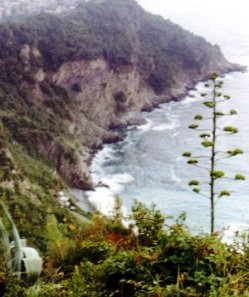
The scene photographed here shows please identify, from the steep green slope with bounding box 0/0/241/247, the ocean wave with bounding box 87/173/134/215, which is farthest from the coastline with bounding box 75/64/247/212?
the steep green slope with bounding box 0/0/241/247

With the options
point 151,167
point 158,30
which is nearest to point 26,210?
point 151,167

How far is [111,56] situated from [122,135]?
55.1ft

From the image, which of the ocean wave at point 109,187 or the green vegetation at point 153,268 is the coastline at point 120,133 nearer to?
the ocean wave at point 109,187

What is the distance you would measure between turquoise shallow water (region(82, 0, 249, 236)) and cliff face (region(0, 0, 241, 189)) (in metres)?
2.64

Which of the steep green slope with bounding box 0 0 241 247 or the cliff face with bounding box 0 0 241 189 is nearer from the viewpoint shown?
the steep green slope with bounding box 0 0 241 247

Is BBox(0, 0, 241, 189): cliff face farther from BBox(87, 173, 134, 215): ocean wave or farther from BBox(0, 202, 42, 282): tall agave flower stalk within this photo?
BBox(0, 202, 42, 282): tall agave flower stalk

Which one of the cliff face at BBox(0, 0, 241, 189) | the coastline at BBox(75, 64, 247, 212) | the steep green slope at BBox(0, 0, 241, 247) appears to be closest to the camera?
the coastline at BBox(75, 64, 247, 212)

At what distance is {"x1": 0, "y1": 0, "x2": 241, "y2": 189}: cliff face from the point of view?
73875 millimetres

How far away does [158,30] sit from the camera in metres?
124

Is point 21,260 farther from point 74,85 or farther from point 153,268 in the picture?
point 74,85

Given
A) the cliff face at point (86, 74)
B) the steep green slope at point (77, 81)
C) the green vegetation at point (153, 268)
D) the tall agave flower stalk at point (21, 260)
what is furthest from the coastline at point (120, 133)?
the green vegetation at point (153, 268)

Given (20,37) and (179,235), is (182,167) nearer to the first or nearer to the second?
(20,37)

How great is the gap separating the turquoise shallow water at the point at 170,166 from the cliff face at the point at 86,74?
2636 mm

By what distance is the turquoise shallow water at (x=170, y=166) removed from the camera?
6003 cm
